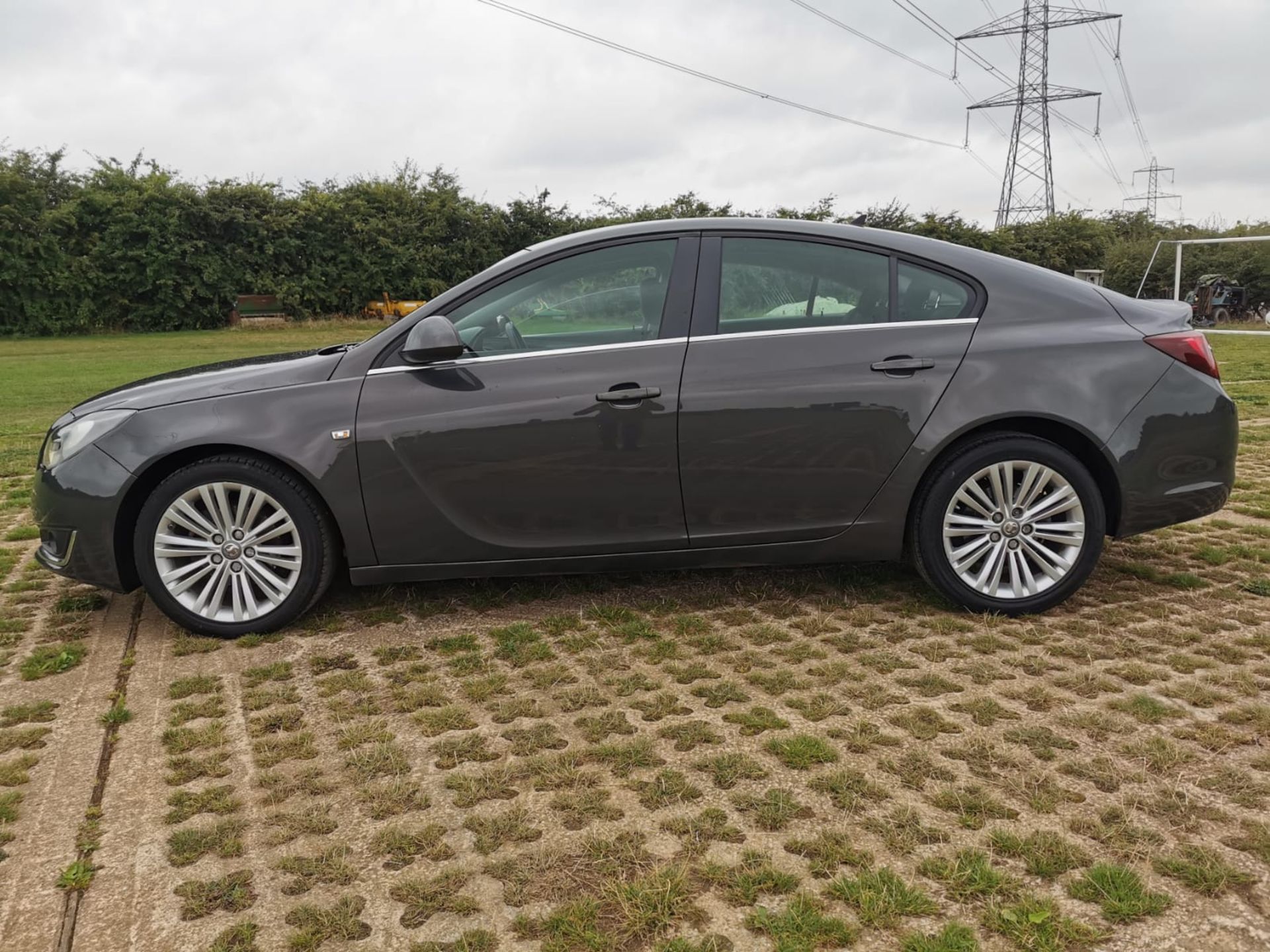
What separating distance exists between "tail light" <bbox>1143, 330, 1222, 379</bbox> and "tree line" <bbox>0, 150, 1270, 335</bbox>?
70.5ft

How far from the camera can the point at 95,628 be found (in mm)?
4148

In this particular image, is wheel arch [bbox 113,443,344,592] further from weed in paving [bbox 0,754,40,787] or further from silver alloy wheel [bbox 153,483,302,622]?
weed in paving [bbox 0,754,40,787]

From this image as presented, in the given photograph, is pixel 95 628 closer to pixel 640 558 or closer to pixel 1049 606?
pixel 640 558

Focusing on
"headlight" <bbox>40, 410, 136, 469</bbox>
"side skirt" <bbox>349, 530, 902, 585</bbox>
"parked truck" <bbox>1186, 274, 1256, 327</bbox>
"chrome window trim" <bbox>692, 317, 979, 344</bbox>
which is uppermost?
"parked truck" <bbox>1186, 274, 1256, 327</bbox>

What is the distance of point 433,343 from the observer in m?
3.75

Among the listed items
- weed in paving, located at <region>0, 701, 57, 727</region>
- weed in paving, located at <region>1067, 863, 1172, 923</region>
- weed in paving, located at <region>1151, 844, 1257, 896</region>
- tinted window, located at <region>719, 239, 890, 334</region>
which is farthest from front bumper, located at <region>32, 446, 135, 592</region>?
weed in paving, located at <region>1151, 844, 1257, 896</region>

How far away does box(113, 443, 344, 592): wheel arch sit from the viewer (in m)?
3.87

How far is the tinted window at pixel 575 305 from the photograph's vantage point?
3.92m

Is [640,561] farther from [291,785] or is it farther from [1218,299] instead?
[1218,299]

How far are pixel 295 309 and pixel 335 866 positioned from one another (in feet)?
97.3

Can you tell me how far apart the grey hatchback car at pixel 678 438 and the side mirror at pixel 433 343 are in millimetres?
11

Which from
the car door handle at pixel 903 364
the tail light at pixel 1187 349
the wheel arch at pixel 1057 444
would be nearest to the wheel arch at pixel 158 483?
the car door handle at pixel 903 364

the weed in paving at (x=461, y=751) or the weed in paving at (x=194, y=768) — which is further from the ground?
the weed in paving at (x=461, y=751)

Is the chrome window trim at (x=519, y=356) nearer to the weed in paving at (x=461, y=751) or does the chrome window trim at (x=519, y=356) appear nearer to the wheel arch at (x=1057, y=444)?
the wheel arch at (x=1057, y=444)
